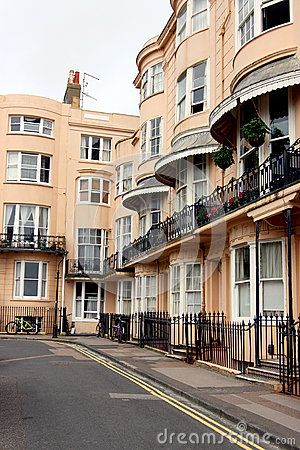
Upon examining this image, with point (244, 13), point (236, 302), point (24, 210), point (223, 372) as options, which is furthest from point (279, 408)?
point (24, 210)

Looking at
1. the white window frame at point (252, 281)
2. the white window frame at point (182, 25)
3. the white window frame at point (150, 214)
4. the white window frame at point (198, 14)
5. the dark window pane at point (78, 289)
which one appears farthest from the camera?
the dark window pane at point (78, 289)

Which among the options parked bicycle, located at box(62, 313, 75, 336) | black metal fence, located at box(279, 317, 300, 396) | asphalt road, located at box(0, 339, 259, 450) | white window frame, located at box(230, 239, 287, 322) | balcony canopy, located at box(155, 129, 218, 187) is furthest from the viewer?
parked bicycle, located at box(62, 313, 75, 336)

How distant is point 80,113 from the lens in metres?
36.2

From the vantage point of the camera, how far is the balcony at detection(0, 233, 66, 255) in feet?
106

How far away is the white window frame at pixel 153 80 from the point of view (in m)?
25.6

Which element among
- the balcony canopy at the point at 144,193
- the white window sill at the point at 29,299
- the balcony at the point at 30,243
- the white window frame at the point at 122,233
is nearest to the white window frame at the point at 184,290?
the balcony canopy at the point at 144,193

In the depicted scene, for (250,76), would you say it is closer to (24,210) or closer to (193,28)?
(193,28)

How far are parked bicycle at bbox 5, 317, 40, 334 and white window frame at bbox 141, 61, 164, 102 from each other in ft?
46.8

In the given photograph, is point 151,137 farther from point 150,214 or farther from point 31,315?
point 31,315

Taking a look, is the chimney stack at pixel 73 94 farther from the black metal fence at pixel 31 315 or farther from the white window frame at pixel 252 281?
the white window frame at pixel 252 281

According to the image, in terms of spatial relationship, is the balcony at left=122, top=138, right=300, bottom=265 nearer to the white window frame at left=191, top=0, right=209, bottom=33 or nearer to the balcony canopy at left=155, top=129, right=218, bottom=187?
the balcony canopy at left=155, top=129, right=218, bottom=187

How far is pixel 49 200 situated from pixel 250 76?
2169 cm

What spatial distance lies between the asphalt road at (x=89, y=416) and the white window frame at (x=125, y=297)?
48.4 ft

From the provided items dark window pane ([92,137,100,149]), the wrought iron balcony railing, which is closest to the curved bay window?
the wrought iron balcony railing
